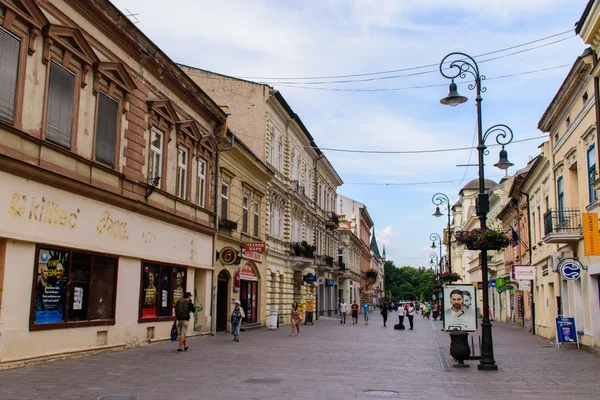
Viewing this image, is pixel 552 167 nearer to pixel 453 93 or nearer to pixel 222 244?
pixel 453 93

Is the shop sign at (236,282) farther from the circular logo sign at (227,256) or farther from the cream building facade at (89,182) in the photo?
the cream building facade at (89,182)

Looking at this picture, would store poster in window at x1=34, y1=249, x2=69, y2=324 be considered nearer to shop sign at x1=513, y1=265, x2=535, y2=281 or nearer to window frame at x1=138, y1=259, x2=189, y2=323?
window frame at x1=138, y1=259, x2=189, y2=323

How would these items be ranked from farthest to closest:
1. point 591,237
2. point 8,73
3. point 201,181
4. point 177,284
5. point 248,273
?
point 248,273, point 201,181, point 177,284, point 591,237, point 8,73

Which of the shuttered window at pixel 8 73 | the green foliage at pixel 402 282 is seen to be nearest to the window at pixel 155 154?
the shuttered window at pixel 8 73

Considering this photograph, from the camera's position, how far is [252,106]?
31797 mm

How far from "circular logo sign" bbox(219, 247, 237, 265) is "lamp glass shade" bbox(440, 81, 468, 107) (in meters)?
12.8

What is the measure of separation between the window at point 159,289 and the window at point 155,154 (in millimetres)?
2820

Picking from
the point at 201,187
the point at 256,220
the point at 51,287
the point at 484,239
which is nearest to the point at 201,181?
the point at 201,187

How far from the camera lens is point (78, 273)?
14344 mm

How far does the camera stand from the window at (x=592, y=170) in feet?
59.9

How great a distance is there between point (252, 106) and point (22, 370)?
22.1 m

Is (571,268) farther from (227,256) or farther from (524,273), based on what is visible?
(227,256)

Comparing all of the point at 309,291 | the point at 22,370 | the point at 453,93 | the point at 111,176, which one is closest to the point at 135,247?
the point at 111,176

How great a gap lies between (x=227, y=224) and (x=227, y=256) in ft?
4.53
